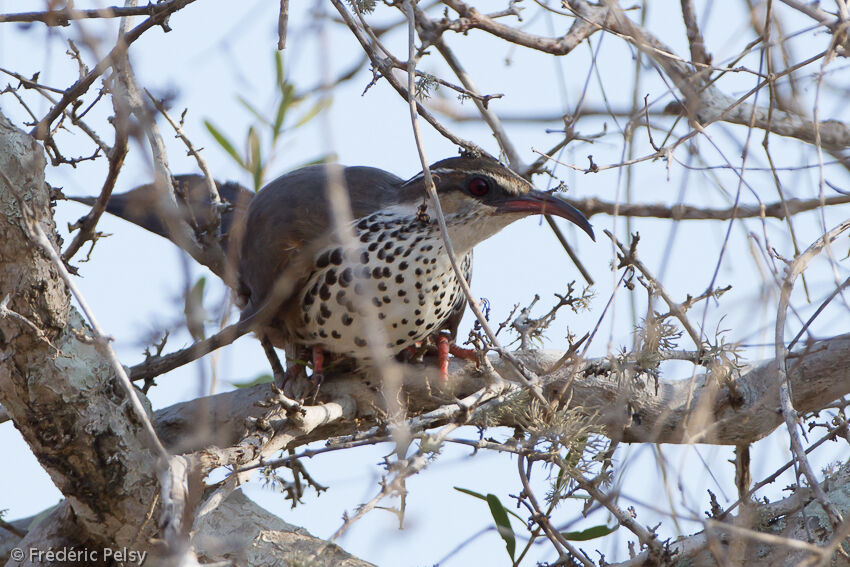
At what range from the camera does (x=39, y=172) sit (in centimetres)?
287

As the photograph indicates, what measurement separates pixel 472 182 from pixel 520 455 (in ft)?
5.12

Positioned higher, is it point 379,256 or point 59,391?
point 379,256

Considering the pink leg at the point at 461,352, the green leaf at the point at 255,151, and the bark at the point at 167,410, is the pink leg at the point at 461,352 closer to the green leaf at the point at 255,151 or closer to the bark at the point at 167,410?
the bark at the point at 167,410

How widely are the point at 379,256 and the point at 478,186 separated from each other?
0.52 m

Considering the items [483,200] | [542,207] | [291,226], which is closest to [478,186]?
[483,200]

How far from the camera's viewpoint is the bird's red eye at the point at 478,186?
12.6 feet

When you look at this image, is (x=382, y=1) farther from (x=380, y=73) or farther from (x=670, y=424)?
(x=670, y=424)

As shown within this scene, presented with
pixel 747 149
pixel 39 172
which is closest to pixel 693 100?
pixel 747 149

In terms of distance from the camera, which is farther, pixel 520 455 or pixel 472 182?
pixel 472 182

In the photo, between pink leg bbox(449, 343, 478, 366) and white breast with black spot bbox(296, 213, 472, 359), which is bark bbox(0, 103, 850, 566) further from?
white breast with black spot bbox(296, 213, 472, 359)

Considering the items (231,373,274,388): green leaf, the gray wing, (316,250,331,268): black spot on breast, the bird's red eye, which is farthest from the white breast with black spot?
(231,373,274,388): green leaf

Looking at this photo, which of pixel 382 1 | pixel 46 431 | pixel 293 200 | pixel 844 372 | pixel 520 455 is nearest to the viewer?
pixel 520 455

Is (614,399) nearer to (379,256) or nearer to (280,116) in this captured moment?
(379,256)

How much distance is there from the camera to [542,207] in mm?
3717
